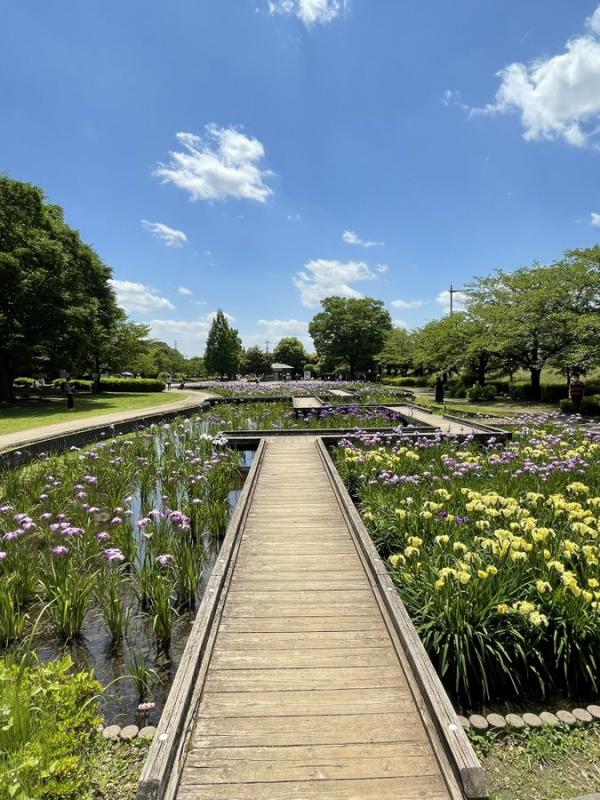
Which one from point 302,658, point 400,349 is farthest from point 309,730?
point 400,349

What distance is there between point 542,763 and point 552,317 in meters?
23.2

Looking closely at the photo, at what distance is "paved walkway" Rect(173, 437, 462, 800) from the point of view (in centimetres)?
220

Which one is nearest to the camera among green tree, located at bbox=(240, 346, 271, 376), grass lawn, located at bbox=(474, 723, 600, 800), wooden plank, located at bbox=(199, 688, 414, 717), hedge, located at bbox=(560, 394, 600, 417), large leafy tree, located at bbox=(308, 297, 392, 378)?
grass lawn, located at bbox=(474, 723, 600, 800)

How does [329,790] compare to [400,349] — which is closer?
[329,790]

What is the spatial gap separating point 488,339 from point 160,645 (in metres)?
25.5

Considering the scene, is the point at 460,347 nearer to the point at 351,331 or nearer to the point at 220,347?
the point at 351,331

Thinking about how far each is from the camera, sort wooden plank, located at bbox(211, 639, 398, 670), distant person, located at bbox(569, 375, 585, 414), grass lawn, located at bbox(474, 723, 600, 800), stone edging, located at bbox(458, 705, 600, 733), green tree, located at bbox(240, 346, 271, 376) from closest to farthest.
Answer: grass lawn, located at bbox(474, 723, 600, 800), stone edging, located at bbox(458, 705, 600, 733), wooden plank, located at bbox(211, 639, 398, 670), distant person, located at bbox(569, 375, 585, 414), green tree, located at bbox(240, 346, 271, 376)

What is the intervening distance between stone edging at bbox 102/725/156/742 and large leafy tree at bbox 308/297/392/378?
60546 millimetres

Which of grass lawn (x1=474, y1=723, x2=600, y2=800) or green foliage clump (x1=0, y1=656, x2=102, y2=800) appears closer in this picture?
green foliage clump (x1=0, y1=656, x2=102, y2=800)

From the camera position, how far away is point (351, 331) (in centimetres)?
6353

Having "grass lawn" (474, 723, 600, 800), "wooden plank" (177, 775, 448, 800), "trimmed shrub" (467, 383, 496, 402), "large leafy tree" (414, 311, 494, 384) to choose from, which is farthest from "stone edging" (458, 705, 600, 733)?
"trimmed shrub" (467, 383, 496, 402)

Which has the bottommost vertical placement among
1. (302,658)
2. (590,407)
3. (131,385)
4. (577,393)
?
(302,658)

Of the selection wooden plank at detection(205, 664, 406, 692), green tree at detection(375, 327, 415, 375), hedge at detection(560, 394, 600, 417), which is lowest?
wooden plank at detection(205, 664, 406, 692)

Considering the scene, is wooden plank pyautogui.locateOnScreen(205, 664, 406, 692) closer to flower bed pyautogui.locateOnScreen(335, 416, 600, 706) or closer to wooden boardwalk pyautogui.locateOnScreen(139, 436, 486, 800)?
wooden boardwalk pyautogui.locateOnScreen(139, 436, 486, 800)
